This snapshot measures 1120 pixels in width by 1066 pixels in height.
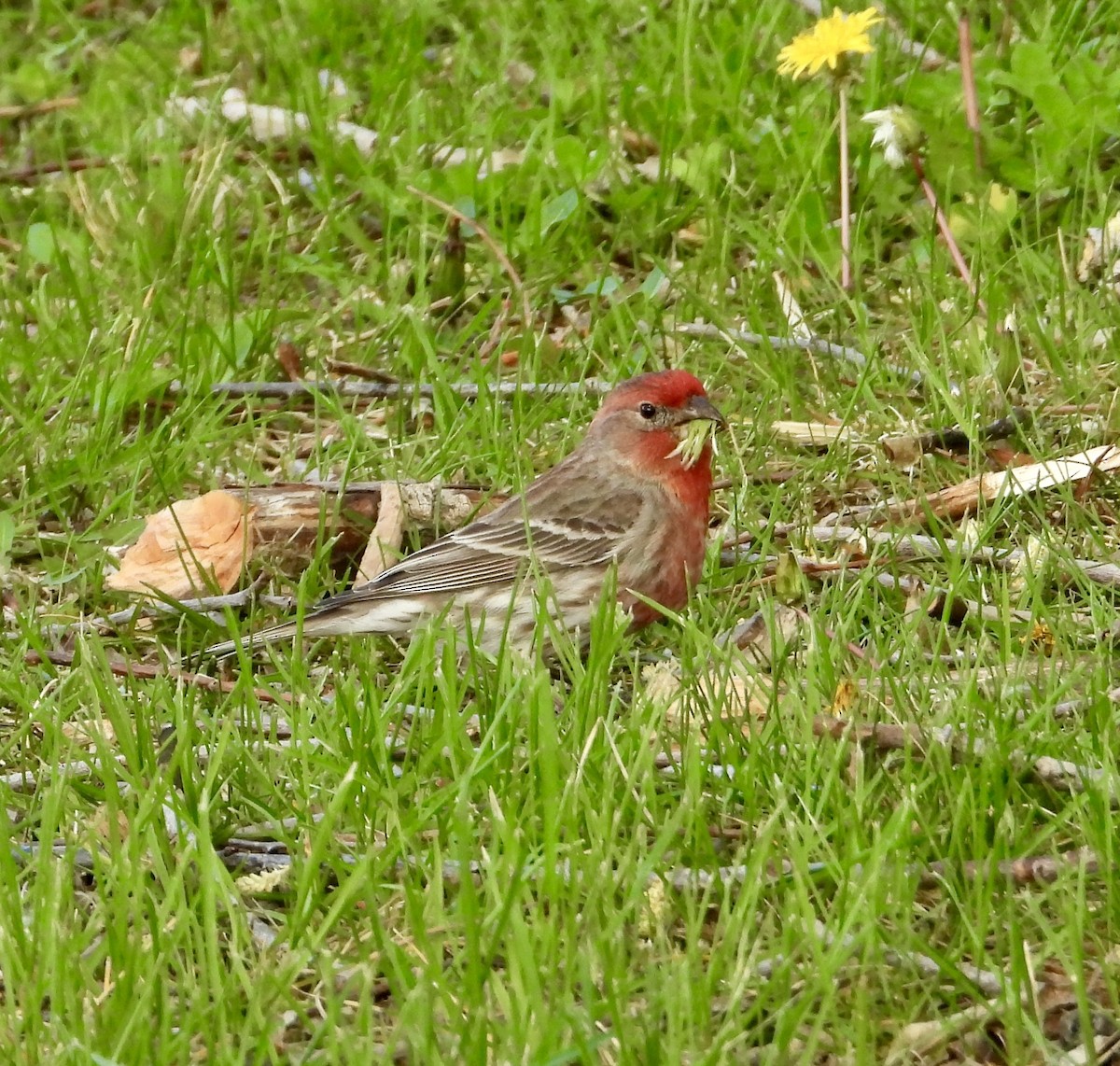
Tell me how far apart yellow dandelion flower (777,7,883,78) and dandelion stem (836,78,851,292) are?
0.38 ft

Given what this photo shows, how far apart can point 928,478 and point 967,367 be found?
0.53 metres

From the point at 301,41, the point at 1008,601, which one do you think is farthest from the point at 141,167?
the point at 1008,601

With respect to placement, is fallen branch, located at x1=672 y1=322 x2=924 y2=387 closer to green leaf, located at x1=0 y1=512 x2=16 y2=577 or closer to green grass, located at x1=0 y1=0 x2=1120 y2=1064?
green grass, located at x1=0 y1=0 x2=1120 y2=1064

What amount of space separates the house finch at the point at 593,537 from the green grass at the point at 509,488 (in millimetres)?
190

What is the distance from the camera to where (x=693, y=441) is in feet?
18.8

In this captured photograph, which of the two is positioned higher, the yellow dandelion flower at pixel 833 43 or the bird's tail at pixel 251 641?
the yellow dandelion flower at pixel 833 43

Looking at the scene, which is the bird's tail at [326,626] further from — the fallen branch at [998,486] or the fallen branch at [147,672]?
the fallen branch at [998,486]

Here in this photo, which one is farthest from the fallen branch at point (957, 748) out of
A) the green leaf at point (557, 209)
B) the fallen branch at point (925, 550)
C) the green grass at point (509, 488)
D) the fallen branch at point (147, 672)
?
the green leaf at point (557, 209)

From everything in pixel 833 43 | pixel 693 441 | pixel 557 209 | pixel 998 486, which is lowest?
pixel 998 486

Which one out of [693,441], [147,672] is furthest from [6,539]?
[693,441]

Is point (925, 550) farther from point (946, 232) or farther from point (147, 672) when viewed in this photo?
point (147, 672)

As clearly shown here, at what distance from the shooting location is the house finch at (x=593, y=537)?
5.40 metres

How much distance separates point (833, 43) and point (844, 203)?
22.7 inches

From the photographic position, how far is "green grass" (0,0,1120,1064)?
3.38 m
